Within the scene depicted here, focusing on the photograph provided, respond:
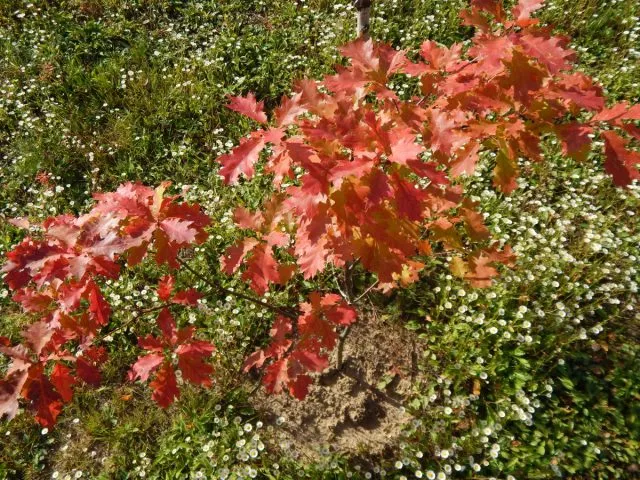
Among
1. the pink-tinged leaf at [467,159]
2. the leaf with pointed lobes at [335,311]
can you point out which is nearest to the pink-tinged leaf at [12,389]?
the leaf with pointed lobes at [335,311]

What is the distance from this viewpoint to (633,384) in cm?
274

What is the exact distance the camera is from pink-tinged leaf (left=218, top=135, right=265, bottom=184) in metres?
1.60

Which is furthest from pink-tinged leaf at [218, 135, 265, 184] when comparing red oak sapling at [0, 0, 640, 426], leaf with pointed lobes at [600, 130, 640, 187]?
leaf with pointed lobes at [600, 130, 640, 187]

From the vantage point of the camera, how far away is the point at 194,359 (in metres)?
2.15

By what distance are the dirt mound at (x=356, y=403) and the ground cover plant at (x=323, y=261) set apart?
2 cm

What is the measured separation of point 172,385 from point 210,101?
103 inches

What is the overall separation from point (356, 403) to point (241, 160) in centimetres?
172

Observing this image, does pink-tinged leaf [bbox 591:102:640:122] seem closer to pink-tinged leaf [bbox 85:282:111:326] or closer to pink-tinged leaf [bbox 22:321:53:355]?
pink-tinged leaf [bbox 85:282:111:326]

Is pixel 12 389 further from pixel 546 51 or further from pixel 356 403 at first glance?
pixel 546 51

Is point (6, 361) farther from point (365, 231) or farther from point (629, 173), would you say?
point (629, 173)

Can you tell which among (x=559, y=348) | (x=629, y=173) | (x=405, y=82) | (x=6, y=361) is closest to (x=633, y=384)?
(x=559, y=348)

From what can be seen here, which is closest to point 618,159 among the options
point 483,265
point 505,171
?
point 505,171

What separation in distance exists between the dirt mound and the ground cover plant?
2 cm

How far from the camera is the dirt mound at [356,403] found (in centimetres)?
264
